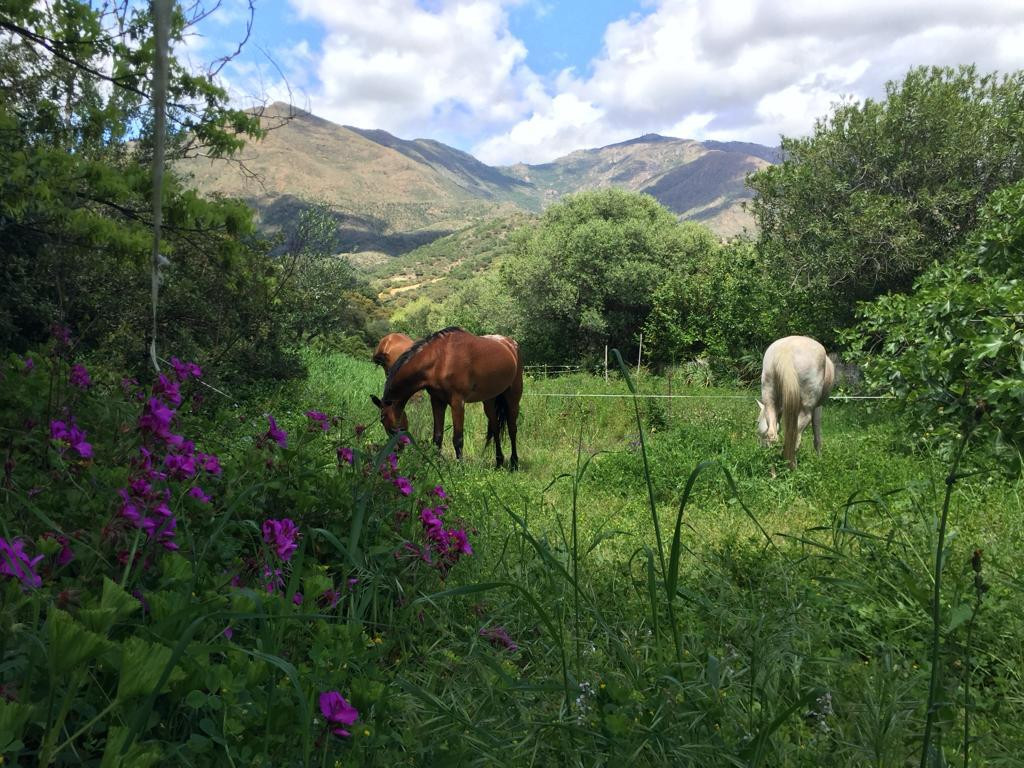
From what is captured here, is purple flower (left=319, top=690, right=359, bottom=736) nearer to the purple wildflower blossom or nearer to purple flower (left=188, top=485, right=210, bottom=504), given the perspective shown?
purple flower (left=188, top=485, right=210, bottom=504)

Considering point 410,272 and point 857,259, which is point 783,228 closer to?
point 857,259

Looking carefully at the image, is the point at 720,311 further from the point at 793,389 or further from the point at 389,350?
the point at 793,389

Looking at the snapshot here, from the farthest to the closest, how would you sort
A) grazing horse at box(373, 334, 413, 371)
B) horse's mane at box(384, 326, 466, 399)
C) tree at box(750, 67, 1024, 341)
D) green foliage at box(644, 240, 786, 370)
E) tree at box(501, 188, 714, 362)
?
tree at box(501, 188, 714, 362)
green foliage at box(644, 240, 786, 370)
tree at box(750, 67, 1024, 341)
grazing horse at box(373, 334, 413, 371)
horse's mane at box(384, 326, 466, 399)

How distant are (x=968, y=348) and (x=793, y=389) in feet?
6.24

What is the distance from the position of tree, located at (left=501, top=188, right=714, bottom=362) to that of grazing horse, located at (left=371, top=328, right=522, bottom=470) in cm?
1578

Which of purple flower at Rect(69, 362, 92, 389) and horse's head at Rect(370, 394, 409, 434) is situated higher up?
purple flower at Rect(69, 362, 92, 389)

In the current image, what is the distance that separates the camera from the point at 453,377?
8.18 m

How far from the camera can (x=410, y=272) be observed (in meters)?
103

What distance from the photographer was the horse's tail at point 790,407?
7.25m

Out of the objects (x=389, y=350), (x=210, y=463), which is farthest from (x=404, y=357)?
(x=210, y=463)

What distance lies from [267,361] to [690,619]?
9.46m

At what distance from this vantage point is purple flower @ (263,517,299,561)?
175cm

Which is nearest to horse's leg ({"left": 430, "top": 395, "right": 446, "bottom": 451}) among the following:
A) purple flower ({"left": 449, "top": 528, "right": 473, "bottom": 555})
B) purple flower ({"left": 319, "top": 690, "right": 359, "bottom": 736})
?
purple flower ({"left": 449, "top": 528, "right": 473, "bottom": 555})

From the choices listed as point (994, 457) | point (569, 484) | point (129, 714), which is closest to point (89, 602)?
point (129, 714)
